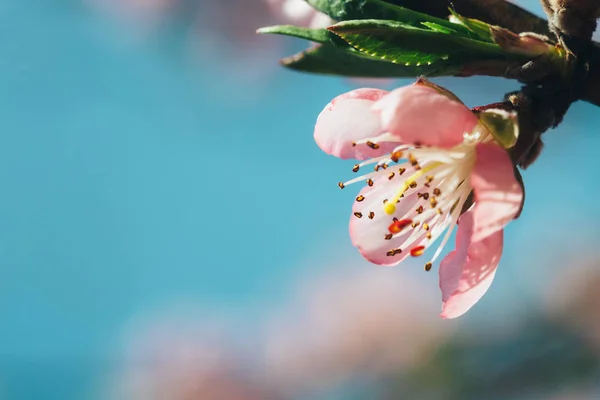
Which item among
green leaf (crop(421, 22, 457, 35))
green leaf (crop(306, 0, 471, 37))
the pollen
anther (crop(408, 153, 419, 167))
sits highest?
green leaf (crop(306, 0, 471, 37))

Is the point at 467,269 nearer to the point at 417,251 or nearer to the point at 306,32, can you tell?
the point at 417,251

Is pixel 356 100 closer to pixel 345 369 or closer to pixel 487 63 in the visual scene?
pixel 487 63

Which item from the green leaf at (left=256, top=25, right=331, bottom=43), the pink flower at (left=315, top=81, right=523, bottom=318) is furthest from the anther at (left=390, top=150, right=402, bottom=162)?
the green leaf at (left=256, top=25, right=331, bottom=43)

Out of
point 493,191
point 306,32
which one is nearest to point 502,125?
point 493,191

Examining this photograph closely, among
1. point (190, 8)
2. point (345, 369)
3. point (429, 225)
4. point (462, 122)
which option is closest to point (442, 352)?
point (345, 369)

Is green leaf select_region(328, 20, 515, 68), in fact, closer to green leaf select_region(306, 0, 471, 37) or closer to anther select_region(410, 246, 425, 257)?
green leaf select_region(306, 0, 471, 37)

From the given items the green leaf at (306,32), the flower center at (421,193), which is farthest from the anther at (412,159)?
the green leaf at (306,32)

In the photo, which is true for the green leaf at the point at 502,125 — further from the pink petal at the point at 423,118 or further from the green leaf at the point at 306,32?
the green leaf at the point at 306,32

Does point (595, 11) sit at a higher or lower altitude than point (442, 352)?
lower
